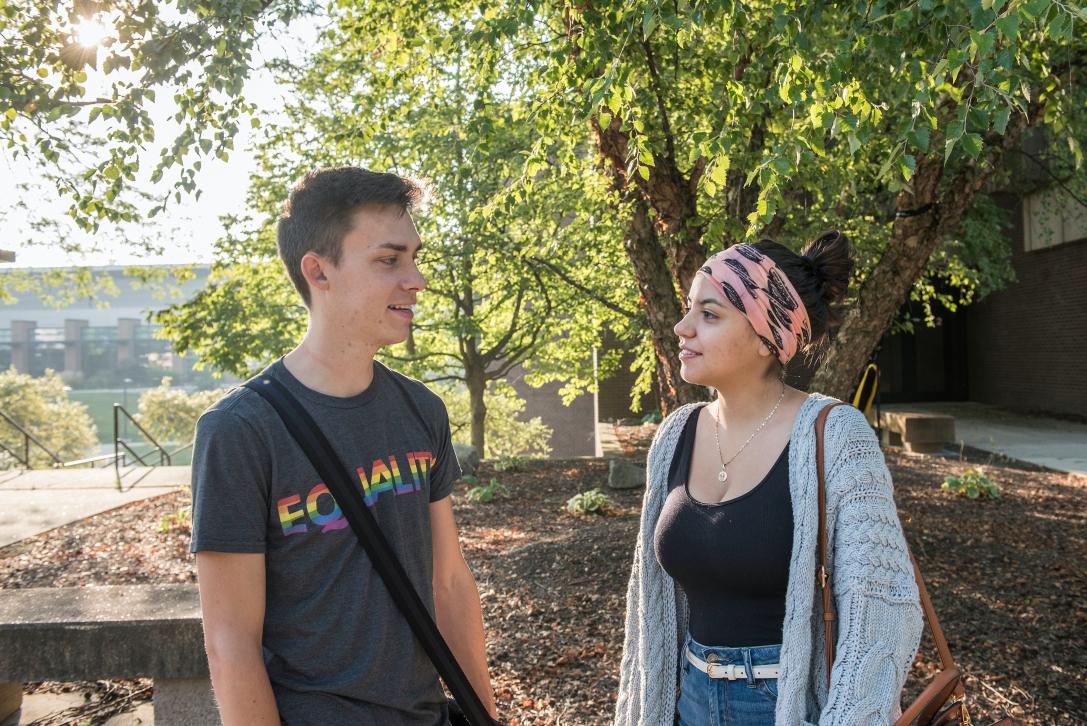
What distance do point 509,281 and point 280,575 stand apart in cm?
1185

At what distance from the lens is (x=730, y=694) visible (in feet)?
7.03

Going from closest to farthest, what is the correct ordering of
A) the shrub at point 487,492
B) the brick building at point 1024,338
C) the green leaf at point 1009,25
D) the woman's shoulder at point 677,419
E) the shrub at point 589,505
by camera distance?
the green leaf at point 1009,25 → the woman's shoulder at point 677,419 → the shrub at point 589,505 → the shrub at point 487,492 → the brick building at point 1024,338

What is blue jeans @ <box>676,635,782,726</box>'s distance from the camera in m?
2.09

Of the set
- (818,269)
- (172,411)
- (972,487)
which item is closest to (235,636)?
(818,269)

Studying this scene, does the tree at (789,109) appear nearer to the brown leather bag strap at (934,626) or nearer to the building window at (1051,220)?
the brown leather bag strap at (934,626)

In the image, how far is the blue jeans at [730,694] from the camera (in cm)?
209

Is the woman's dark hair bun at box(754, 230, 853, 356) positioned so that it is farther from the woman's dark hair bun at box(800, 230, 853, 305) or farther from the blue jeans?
the blue jeans

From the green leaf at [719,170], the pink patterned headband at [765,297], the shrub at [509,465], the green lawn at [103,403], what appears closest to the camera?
the pink patterned headband at [765,297]

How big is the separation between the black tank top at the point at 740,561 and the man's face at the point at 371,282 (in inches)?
35.2

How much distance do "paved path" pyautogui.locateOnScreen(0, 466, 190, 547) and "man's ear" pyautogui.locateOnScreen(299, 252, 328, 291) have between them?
830 cm

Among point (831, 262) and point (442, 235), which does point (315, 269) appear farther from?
point (442, 235)

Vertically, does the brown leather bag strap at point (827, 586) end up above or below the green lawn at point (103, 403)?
above

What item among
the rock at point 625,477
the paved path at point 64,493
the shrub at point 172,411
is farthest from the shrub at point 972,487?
the shrub at point 172,411

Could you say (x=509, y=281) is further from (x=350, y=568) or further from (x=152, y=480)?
(x=350, y=568)
